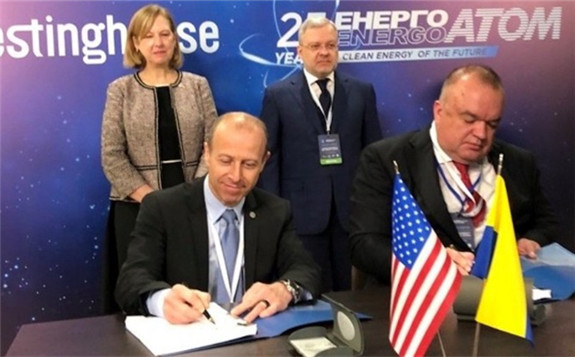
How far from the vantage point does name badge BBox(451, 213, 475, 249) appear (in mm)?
2879

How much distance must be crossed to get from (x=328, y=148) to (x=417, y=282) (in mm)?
2380

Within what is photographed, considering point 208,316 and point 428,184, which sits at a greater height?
point 428,184

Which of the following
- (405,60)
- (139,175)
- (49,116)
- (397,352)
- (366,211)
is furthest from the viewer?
(405,60)

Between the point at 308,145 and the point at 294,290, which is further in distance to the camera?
the point at 308,145

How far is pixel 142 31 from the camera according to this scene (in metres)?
3.96

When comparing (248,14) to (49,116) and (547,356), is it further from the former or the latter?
(547,356)

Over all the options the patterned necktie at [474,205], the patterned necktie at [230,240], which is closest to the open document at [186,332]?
the patterned necktie at [230,240]

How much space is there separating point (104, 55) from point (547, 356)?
310 cm

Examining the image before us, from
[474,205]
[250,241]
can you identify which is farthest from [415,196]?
[250,241]

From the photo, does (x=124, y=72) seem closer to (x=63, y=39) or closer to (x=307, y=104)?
(x=63, y=39)

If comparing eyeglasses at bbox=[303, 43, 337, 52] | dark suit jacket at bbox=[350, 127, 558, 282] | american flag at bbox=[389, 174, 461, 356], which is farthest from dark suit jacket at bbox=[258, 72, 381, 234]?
american flag at bbox=[389, 174, 461, 356]

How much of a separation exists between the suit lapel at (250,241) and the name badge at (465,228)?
2.45ft

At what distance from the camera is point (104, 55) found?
4.38m

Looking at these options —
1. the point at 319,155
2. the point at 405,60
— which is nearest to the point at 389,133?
the point at 405,60
